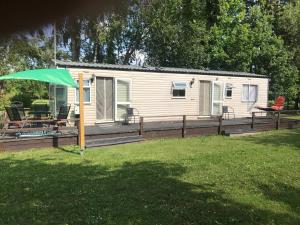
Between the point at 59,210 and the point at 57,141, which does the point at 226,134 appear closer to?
the point at 57,141

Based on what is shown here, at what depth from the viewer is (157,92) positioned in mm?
16328

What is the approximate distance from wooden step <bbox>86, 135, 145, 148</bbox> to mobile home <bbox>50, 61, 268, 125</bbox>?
248 cm

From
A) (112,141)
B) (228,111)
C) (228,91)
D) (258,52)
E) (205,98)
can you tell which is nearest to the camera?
(112,141)

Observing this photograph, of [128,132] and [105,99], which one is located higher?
[105,99]

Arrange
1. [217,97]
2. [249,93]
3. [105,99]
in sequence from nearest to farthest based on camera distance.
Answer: [105,99] → [217,97] → [249,93]

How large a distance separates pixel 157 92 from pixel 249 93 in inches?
231

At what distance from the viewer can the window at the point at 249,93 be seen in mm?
19328

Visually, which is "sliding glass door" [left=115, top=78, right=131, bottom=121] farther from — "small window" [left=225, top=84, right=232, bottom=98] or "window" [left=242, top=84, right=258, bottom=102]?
"window" [left=242, top=84, right=258, bottom=102]

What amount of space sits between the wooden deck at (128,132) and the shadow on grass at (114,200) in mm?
2533

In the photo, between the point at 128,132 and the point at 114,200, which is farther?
the point at 128,132

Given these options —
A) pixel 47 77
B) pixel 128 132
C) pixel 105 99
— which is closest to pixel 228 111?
pixel 105 99

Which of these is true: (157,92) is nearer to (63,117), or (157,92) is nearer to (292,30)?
(63,117)

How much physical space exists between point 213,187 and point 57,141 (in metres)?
5.80

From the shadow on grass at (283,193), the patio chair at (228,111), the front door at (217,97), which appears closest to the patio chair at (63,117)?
the shadow on grass at (283,193)
